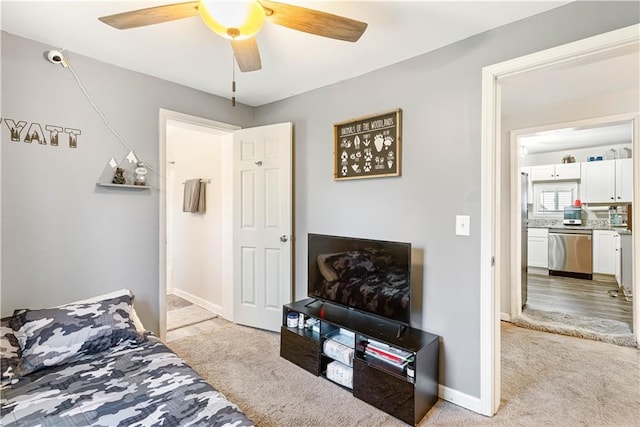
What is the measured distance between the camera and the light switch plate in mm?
2039

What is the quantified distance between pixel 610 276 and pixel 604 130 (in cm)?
264

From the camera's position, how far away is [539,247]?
6.00 metres

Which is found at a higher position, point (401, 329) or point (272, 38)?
point (272, 38)

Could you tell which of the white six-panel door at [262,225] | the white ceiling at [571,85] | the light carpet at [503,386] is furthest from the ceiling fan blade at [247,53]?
the light carpet at [503,386]

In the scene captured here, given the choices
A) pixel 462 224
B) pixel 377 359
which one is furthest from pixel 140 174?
pixel 462 224

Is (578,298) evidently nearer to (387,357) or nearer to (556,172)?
(556,172)

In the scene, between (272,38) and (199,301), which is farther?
(199,301)

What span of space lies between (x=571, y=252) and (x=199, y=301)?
638cm

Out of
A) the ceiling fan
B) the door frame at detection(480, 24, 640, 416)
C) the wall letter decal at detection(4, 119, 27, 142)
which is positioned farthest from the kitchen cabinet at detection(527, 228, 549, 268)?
the wall letter decal at detection(4, 119, 27, 142)

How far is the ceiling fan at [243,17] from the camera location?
131cm

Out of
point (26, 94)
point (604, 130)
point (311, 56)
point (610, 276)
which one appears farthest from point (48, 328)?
point (610, 276)

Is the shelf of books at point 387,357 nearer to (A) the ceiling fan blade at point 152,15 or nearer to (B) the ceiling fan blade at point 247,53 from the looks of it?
(B) the ceiling fan blade at point 247,53

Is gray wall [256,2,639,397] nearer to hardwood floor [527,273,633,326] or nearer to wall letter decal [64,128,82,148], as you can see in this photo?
wall letter decal [64,128,82,148]

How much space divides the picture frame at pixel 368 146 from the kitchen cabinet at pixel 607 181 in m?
5.41
